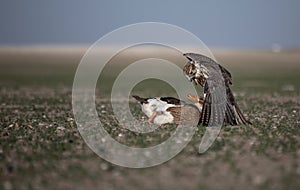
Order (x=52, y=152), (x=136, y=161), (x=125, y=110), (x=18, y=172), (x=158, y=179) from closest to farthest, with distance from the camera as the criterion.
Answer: (x=158, y=179)
(x=18, y=172)
(x=136, y=161)
(x=52, y=152)
(x=125, y=110)

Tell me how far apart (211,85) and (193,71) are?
2.32ft

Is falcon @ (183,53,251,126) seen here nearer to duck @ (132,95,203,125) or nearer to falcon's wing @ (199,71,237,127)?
falcon's wing @ (199,71,237,127)

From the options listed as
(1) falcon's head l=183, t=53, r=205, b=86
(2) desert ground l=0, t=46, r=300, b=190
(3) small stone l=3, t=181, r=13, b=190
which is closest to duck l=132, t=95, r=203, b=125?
(2) desert ground l=0, t=46, r=300, b=190

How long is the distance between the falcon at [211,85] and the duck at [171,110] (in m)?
0.47

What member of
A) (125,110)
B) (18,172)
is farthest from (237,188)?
(125,110)

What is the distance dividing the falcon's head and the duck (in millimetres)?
823

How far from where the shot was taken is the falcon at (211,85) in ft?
49.4

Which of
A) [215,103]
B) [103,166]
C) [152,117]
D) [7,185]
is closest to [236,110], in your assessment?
[215,103]

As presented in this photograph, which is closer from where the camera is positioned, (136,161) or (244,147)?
(136,161)

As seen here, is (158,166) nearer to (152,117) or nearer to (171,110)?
(171,110)

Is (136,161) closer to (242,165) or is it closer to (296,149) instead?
(242,165)

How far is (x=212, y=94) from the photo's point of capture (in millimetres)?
15117

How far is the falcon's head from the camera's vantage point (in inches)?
594

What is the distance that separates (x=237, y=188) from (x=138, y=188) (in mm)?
1907
